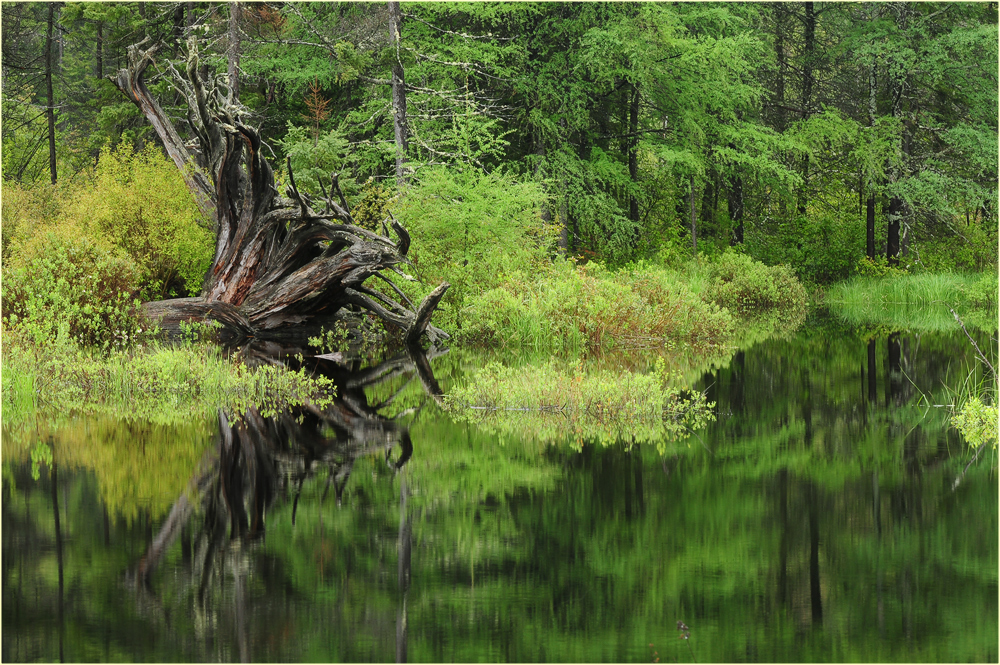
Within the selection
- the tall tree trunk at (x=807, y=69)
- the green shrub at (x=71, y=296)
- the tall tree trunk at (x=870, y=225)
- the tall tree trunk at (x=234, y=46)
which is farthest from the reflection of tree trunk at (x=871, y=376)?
the tall tree trunk at (x=807, y=69)

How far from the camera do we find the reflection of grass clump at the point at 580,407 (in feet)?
40.6

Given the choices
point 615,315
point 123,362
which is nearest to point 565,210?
point 615,315

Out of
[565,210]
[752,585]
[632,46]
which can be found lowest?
[752,585]

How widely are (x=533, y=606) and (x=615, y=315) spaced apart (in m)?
15.3

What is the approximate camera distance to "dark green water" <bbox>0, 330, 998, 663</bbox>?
20.0 feet

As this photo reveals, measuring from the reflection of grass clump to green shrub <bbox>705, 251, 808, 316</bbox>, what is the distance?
708 inches

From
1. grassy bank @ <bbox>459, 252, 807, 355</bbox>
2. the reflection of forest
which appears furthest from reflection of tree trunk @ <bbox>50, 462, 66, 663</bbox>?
grassy bank @ <bbox>459, 252, 807, 355</bbox>

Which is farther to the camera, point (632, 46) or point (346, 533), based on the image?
point (632, 46)

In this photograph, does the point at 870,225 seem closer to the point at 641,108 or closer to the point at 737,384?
the point at 641,108

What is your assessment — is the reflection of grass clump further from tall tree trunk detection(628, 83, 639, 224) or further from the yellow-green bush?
tall tree trunk detection(628, 83, 639, 224)

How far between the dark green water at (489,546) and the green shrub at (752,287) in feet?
64.4

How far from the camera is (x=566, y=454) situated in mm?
11023

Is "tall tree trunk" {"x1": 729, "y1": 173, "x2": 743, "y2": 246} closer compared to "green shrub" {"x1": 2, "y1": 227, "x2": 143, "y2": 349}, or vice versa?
"green shrub" {"x1": 2, "y1": 227, "x2": 143, "y2": 349}

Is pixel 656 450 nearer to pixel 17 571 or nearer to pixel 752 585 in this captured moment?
pixel 752 585
